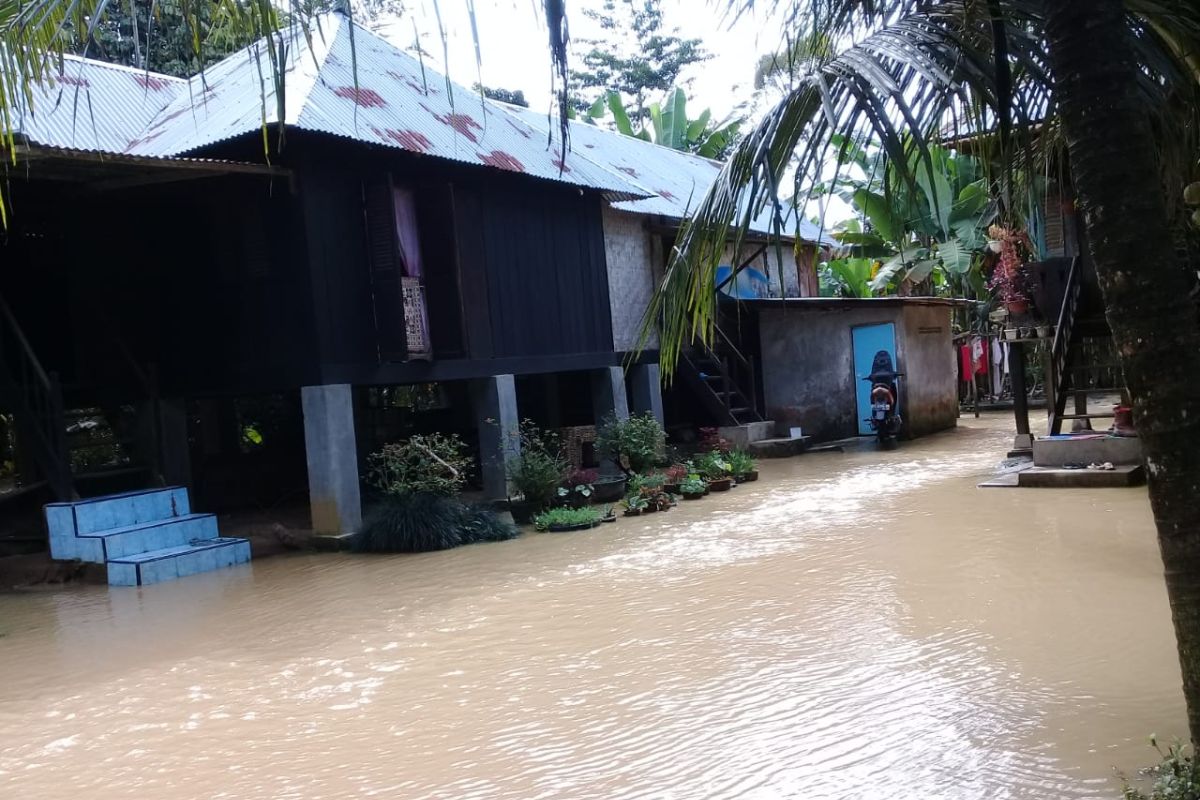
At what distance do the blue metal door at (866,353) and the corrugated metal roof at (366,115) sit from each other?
5.57 meters

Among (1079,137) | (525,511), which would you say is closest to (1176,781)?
(1079,137)

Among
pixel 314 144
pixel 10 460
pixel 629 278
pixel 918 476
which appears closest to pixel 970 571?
pixel 918 476

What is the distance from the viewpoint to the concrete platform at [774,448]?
17062mm

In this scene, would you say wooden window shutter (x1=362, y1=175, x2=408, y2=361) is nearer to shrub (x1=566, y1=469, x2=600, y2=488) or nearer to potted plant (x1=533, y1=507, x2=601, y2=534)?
potted plant (x1=533, y1=507, x2=601, y2=534)

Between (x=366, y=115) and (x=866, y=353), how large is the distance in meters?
10.4

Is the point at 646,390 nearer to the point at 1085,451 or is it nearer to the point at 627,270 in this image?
the point at 627,270

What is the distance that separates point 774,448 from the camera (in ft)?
56.3

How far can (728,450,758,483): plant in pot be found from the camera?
14172 millimetres

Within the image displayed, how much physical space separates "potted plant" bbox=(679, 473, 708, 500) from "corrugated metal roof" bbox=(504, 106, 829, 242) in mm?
4515

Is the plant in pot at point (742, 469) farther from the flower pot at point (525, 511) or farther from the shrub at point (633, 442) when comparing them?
the flower pot at point (525, 511)

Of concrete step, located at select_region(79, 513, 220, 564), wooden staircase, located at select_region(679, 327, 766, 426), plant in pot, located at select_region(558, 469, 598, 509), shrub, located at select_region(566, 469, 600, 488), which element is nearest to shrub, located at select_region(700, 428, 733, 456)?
wooden staircase, located at select_region(679, 327, 766, 426)

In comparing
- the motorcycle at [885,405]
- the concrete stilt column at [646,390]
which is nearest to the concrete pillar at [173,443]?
the concrete stilt column at [646,390]

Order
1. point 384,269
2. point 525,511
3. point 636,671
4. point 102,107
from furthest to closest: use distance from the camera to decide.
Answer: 1. point 102,107
2. point 525,511
3. point 384,269
4. point 636,671

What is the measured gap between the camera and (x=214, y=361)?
38.4 feet
